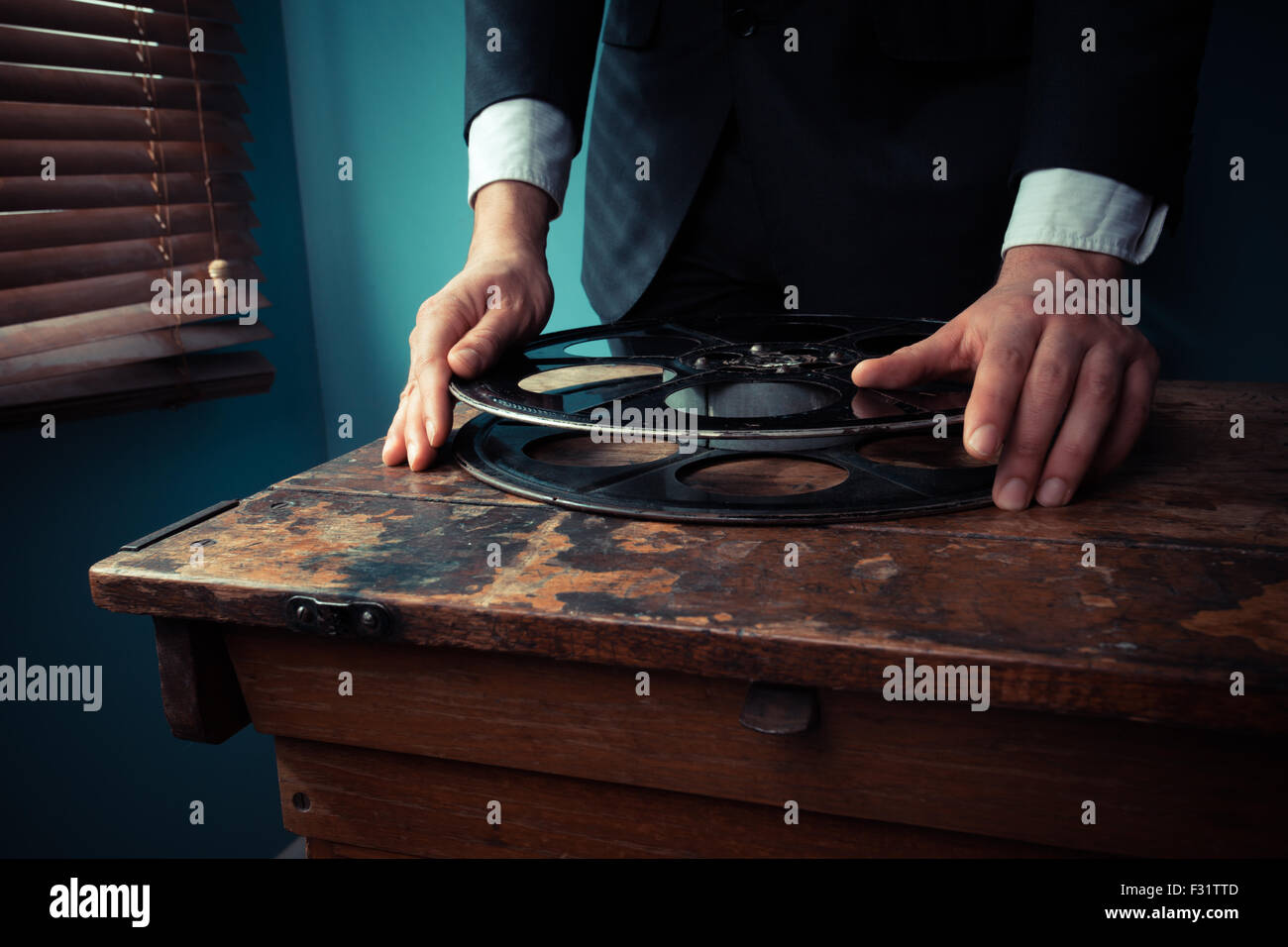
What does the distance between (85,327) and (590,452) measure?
1.11 m

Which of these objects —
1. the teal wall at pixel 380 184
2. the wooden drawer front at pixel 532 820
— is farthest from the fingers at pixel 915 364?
the teal wall at pixel 380 184

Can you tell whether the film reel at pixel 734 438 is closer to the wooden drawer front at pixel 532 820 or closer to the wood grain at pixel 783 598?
the wood grain at pixel 783 598

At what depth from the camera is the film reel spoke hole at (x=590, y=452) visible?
0.89 m

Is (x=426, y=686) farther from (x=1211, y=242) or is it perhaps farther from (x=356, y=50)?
(x=356, y=50)

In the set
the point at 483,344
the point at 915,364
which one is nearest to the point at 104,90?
the point at 483,344

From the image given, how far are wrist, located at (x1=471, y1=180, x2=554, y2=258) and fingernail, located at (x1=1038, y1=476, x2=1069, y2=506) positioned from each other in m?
0.69

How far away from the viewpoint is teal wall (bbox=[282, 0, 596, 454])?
1924 millimetres

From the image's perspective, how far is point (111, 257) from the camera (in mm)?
1588

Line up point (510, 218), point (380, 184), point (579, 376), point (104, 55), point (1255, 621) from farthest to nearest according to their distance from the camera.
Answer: point (380, 184) < point (104, 55) < point (579, 376) < point (510, 218) < point (1255, 621)

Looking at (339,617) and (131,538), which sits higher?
(339,617)

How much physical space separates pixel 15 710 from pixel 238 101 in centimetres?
121

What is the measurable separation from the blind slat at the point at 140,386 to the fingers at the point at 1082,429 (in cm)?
153

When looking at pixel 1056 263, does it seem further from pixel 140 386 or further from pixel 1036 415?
pixel 140 386

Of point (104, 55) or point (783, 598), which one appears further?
point (104, 55)
